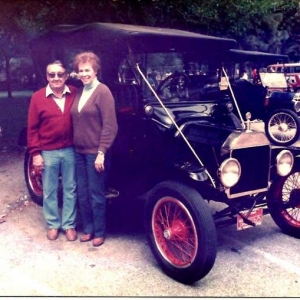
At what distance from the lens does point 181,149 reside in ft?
9.94

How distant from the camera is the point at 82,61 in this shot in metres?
3.01

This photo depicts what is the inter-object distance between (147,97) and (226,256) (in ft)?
4.19

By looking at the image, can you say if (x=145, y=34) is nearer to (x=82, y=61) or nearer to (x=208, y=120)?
(x=82, y=61)

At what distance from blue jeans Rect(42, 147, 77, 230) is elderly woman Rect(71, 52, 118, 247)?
0.13m

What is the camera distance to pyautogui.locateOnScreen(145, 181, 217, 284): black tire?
256 centimetres

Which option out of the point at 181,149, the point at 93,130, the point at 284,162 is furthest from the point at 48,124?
the point at 284,162

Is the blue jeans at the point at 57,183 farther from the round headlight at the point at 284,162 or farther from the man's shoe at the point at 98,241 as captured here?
the round headlight at the point at 284,162

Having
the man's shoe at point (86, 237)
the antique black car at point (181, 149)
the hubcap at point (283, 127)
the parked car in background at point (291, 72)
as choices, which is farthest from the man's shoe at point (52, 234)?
the parked car in background at point (291, 72)

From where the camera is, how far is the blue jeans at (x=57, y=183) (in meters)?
3.29

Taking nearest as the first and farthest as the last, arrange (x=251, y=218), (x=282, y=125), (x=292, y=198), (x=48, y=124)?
(x=251, y=218) < (x=48, y=124) < (x=292, y=198) < (x=282, y=125)

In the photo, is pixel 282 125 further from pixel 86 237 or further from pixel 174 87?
pixel 86 237

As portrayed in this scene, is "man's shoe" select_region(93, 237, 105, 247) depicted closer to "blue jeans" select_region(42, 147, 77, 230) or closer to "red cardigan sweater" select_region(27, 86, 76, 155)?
"blue jeans" select_region(42, 147, 77, 230)

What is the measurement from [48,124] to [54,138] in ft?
0.37

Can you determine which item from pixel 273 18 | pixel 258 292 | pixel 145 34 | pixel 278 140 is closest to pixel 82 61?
pixel 145 34
